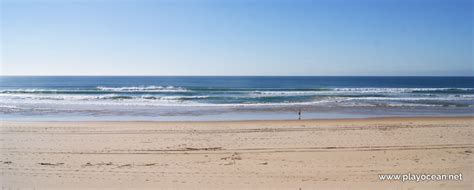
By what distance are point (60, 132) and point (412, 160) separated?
1136 cm

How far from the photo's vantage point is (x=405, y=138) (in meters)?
11.3

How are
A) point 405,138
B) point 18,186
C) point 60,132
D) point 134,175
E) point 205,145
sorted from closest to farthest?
point 18,186 → point 134,175 → point 205,145 → point 405,138 → point 60,132

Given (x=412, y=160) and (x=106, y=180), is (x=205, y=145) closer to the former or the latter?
(x=106, y=180)

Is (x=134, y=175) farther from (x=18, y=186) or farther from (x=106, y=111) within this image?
(x=106, y=111)

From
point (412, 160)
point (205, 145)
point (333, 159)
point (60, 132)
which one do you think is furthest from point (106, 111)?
point (412, 160)

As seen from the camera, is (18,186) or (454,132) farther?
(454,132)

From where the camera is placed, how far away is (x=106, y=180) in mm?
7008

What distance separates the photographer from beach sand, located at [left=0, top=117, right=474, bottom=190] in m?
6.91

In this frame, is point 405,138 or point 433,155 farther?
point 405,138

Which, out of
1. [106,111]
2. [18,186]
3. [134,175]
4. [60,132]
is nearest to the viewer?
[18,186]

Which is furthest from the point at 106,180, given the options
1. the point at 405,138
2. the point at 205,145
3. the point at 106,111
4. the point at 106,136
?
the point at 106,111

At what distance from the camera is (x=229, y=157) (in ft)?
28.7

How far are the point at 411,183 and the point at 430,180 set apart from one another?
1.68ft

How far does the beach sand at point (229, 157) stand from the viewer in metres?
6.91
